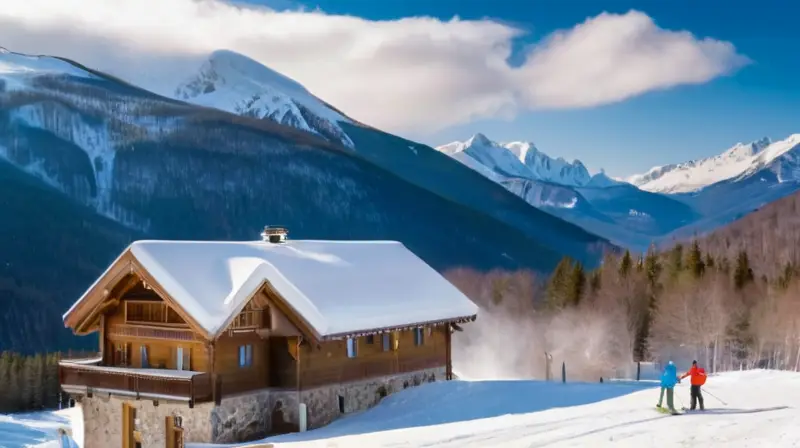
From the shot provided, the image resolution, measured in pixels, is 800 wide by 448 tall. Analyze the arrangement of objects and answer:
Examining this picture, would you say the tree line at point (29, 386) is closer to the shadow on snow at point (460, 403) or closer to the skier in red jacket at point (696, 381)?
the shadow on snow at point (460, 403)

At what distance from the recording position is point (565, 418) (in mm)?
26250

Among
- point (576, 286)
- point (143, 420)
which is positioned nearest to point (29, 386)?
point (576, 286)

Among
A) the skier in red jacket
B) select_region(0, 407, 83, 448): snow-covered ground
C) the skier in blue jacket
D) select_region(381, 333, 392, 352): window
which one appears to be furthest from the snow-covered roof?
select_region(0, 407, 83, 448): snow-covered ground

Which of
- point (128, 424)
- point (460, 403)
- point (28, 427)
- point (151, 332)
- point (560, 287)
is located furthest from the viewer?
point (28, 427)

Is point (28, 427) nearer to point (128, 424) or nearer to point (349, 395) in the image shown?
point (128, 424)

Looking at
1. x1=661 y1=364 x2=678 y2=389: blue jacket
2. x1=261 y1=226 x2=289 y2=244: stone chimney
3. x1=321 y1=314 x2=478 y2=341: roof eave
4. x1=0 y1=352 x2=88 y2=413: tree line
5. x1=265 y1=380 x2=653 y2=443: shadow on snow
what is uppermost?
x1=261 y1=226 x2=289 y2=244: stone chimney

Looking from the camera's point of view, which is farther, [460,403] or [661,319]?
[661,319]

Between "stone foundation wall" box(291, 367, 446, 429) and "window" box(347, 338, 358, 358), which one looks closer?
"stone foundation wall" box(291, 367, 446, 429)

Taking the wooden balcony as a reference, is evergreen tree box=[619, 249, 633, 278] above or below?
above

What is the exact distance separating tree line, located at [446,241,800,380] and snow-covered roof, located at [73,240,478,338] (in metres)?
37.3

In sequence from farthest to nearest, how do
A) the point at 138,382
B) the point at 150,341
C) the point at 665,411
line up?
the point at 150,341 < the point at 138,382 < the point at 665,411

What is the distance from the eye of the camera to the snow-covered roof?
30.9 m

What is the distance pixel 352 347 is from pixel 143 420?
880 cm

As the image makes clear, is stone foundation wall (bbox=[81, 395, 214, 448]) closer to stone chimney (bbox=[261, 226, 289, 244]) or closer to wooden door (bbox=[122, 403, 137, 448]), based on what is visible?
wooden door (bbox=[122, 403, 137, 448])
